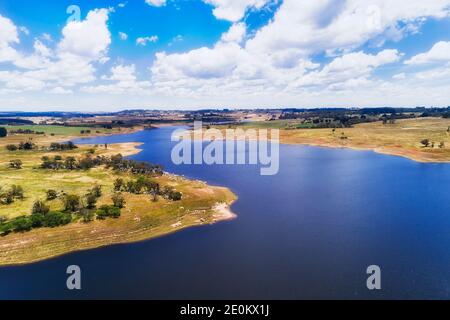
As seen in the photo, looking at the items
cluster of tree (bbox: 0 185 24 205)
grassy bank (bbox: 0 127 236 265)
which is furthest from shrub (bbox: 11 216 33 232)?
cluster of tree (bbox: 0 185 24 205)

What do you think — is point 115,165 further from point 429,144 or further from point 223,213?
point 429,144

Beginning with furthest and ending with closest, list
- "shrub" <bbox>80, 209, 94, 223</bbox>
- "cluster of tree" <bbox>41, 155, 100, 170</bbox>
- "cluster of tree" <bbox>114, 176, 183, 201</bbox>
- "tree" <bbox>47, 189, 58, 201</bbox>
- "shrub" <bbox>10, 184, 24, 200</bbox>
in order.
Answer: "cluster of tree" <bbox>41, 155, 100, 170</bbox>, "cluster of tree" <bbox>114, 176, 183, 201</bbox>, "tree" <bbox>47, 189, 58, 201</bbox>, "shrub" <bbox>10, 184, 24, 200</bbox>, "shrub" <bbox>80, 209, 94, 223</bbox>

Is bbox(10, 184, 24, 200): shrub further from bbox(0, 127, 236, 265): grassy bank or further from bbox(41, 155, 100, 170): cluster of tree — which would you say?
bbox(41, 155, 100, 170): cluster of tree

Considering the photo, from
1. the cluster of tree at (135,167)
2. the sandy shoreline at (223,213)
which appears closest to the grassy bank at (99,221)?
the sandy shoreline at (223,213)

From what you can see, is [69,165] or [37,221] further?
[69,165]

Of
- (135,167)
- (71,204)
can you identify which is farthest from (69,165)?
(71,204)
